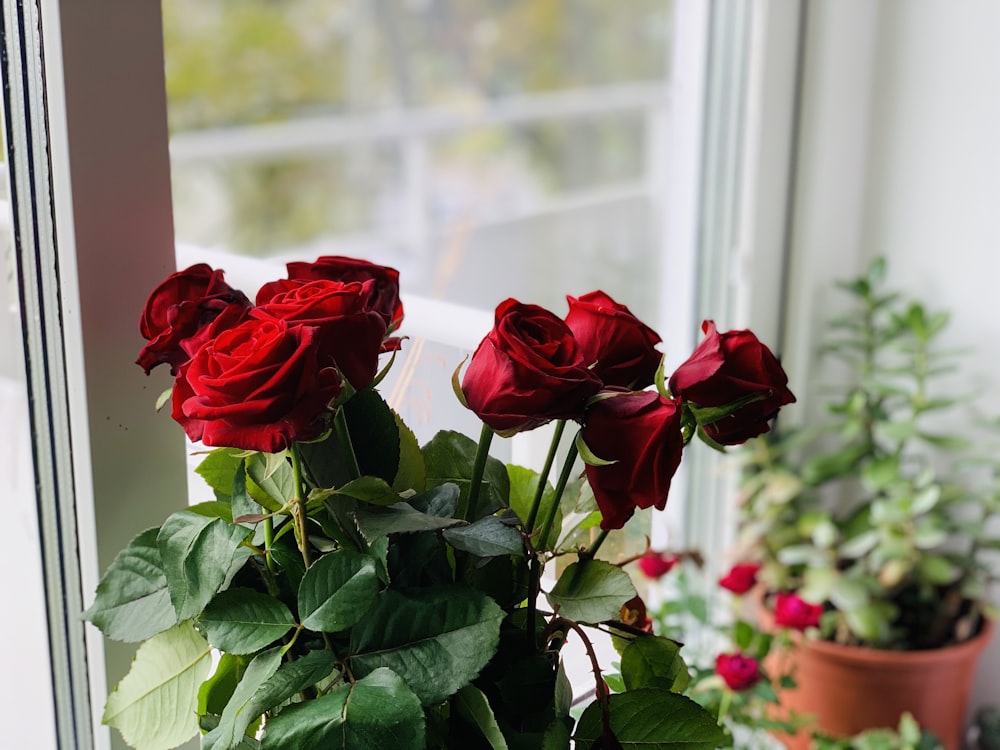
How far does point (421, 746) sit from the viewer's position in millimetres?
517

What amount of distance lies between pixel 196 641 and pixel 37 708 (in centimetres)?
28

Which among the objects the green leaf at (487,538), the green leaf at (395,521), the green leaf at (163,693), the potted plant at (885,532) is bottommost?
the potted plant at (885,532)

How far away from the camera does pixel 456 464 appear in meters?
0.68

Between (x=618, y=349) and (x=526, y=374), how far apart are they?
9 centimetres

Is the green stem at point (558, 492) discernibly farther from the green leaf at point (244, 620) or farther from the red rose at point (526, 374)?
the green leaf at point (244, 620)

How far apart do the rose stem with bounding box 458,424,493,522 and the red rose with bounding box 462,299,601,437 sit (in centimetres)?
4

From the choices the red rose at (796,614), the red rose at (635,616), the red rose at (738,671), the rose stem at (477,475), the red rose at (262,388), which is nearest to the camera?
the red rose at (262,388)

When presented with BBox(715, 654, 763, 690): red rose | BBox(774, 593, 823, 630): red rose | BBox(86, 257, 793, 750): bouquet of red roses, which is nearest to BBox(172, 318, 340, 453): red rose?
BBox(86, 257, 793, 750): bouquet of red roses

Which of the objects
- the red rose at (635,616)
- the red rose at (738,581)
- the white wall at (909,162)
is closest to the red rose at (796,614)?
the red rose at (738,581)

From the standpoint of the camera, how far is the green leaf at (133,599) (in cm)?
63

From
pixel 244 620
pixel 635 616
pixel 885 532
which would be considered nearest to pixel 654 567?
pixel 885 532

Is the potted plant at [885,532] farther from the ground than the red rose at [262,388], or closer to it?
closer to it

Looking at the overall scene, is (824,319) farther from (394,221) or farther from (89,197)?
(394,221)

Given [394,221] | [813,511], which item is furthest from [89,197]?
[394,221]
